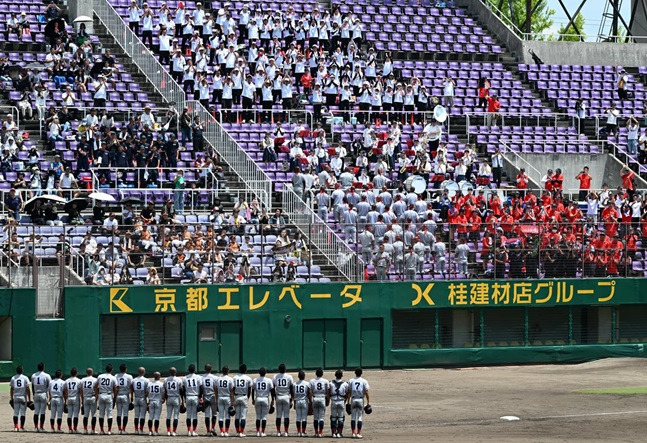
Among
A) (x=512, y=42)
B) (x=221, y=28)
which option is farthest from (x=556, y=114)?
(x=221, y=28)

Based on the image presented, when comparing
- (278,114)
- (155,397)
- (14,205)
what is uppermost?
(278,114)

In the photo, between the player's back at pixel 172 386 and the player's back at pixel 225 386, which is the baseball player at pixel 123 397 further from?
the player's back at pixel 225 386

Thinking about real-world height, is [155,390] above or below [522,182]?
below

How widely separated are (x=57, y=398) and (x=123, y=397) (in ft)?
4.61

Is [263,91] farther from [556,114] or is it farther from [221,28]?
[556,114]

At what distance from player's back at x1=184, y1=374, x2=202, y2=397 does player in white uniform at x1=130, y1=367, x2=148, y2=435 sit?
0.80 meters

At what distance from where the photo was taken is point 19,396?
2906 centimetres

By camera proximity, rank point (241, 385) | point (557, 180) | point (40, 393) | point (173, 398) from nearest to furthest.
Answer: point (241, 385) → point (173, 398) → point (40, 393) → point (557, 180)

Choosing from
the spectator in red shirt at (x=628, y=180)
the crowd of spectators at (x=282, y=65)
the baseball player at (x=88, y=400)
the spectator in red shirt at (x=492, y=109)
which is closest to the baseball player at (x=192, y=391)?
the baseball player at (x=88, y=400)

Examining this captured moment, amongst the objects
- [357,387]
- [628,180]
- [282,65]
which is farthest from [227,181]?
[357,387]

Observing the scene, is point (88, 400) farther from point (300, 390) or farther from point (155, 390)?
point (300, 390)

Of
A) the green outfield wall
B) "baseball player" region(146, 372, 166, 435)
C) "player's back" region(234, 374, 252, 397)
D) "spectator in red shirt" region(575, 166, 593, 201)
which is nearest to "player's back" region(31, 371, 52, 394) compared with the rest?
"baseball player" region(146, 372, 166, 435)

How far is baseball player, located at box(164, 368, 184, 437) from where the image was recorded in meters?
28.8

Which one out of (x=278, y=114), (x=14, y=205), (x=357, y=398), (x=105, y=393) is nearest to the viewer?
(x=357, y=398)
